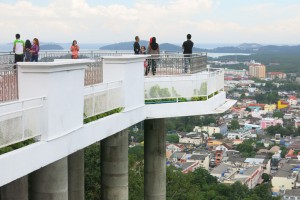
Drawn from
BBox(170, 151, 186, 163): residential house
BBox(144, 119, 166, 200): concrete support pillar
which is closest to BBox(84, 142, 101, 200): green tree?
BBox(144, 119, 166, 200): concrete support pillar

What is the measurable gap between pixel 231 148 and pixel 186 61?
401 ft

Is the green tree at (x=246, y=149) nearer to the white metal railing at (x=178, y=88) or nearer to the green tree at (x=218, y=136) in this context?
the green tree at (x=218, y=136)

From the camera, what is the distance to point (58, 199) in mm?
11094

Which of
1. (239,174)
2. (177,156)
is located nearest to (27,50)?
(239,174)

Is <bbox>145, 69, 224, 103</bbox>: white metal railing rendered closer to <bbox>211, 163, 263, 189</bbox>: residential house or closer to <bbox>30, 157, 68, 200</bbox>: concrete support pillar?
<bbox>30, 157, 68, 200</bbox>: concrete support pillar

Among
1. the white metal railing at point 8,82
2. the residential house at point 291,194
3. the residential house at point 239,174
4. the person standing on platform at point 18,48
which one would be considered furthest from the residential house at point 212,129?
the white metal railing at point 8,82

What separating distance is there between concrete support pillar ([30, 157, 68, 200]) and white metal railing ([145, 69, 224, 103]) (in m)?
5.65

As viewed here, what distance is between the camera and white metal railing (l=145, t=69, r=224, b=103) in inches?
655

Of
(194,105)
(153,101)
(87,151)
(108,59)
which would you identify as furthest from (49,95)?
(87,151)

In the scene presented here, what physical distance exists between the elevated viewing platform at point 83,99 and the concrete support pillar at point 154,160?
2305mm

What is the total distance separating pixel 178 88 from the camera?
17.1 meters

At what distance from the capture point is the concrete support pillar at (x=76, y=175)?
20656mm

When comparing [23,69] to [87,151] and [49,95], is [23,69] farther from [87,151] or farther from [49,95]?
[87,151]

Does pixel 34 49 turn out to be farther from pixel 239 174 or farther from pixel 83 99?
pixel 239 174
